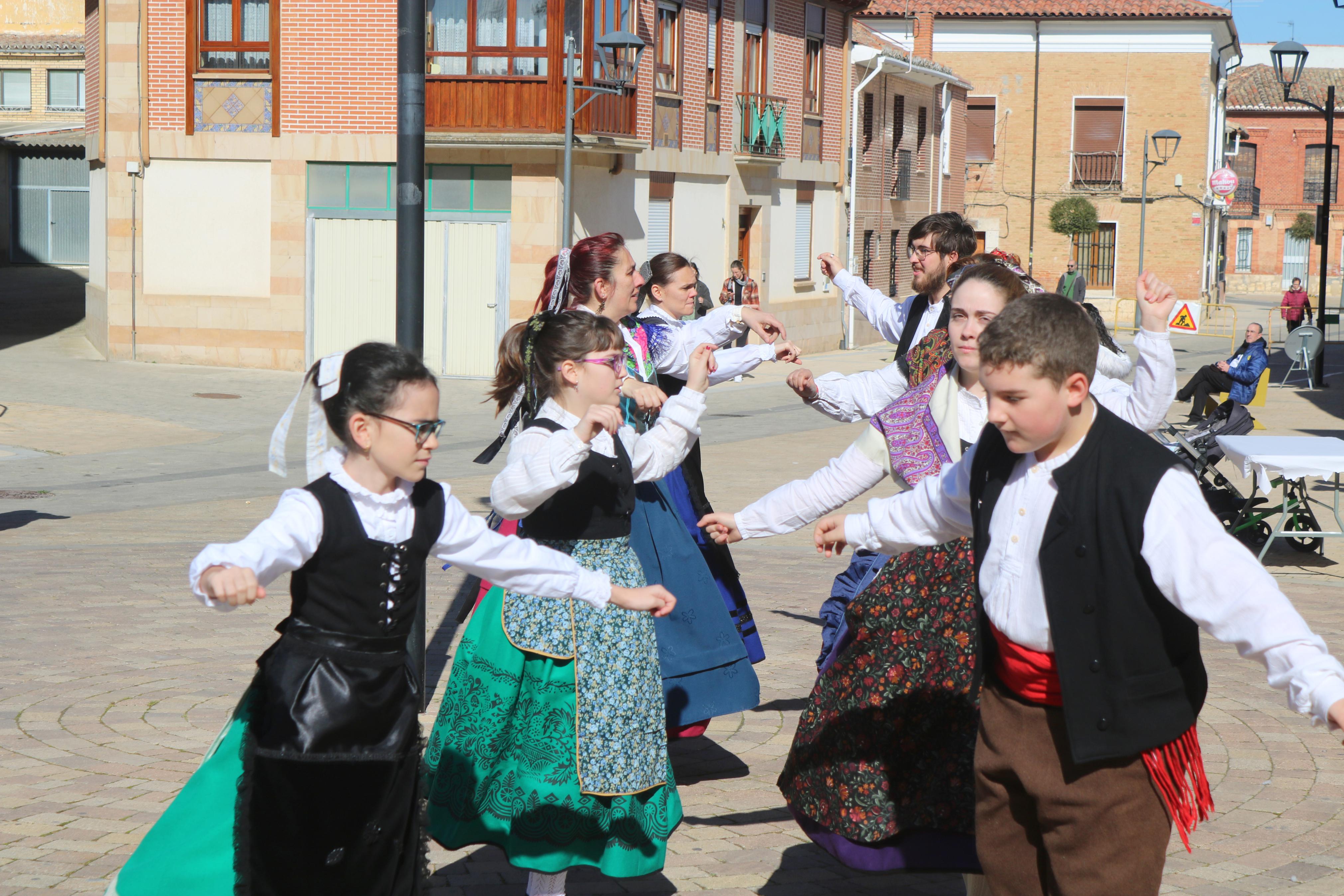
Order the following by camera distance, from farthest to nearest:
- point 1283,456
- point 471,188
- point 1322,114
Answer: point 1322,114 < point 471,188 < point 1283,456

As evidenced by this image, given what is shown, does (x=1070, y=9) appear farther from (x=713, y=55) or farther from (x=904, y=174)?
(x=713, y=55)

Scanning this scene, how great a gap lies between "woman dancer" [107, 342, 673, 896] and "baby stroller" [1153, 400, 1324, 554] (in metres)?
7.21

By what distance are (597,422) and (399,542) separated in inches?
30.7

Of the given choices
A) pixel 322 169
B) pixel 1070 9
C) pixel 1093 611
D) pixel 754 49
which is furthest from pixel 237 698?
pixel 1070 9

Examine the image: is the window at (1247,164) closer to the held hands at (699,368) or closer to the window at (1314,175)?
the window at (1314,175)

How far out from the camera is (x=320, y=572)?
10.7ft

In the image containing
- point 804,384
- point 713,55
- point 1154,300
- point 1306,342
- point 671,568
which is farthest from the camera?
point 713,55

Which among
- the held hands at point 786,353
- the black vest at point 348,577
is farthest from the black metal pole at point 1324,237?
the black vest at point 348,577

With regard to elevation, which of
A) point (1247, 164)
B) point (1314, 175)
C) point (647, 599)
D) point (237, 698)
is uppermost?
point (1247, 164)

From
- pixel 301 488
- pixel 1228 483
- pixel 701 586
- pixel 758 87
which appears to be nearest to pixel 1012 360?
pixel 301 488

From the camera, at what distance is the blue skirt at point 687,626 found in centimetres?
509

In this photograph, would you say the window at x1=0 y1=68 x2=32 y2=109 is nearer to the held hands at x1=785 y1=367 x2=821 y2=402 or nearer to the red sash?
the held hands at x1=785 y1=367 x2=821 y2=402

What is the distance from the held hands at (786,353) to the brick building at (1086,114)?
1568 inches

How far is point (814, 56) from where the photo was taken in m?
31.3
